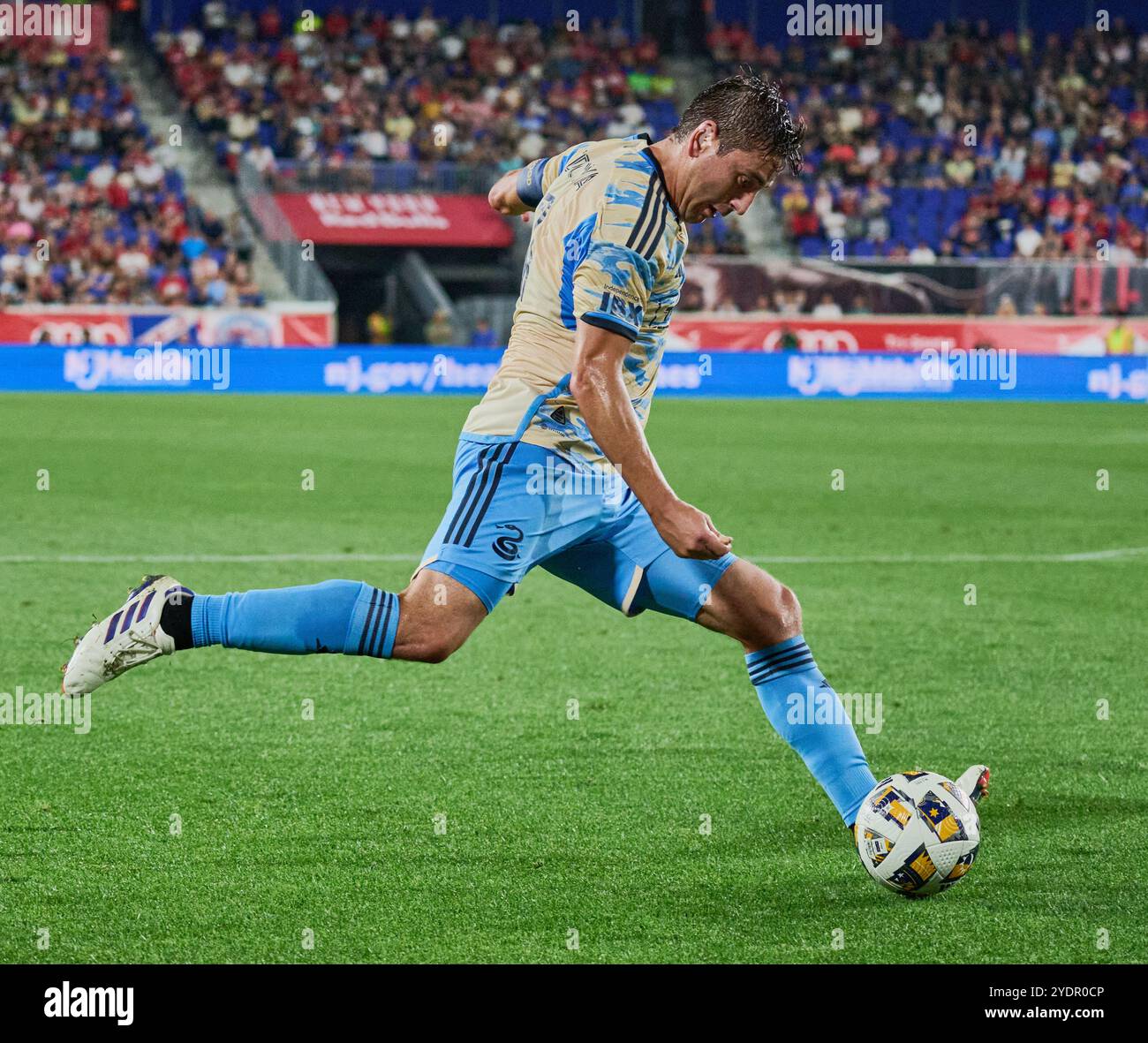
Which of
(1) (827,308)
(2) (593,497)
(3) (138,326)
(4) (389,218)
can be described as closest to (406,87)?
(4) (389,218)

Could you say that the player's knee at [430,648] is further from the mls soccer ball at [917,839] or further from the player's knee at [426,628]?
the mls soccer ball at [917,839]

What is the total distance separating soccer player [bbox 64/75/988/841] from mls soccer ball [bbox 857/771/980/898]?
0.40ft

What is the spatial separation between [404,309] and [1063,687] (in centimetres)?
2349

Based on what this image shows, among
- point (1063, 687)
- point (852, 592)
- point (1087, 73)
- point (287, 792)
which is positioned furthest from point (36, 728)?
point (1087, 73)

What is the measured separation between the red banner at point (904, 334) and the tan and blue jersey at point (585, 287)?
22.3m

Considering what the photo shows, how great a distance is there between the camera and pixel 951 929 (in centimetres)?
372

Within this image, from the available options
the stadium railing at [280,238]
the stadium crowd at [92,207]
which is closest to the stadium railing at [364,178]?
the stadium railing at [280,238]

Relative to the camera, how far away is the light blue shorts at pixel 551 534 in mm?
3920

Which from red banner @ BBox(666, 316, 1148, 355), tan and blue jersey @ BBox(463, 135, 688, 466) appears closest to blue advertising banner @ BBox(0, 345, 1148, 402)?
red banner @ BBox(666, 316, 1148, 355)

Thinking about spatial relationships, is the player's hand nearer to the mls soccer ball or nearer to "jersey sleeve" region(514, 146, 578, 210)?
the mls soccer ball

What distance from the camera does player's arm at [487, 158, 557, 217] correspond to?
4.48 meters

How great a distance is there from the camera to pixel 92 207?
28.1 m

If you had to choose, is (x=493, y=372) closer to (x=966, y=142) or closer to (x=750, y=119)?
(x=966, y=142)

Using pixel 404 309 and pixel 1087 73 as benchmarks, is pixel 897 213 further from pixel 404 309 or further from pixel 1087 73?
pixel 404 309
